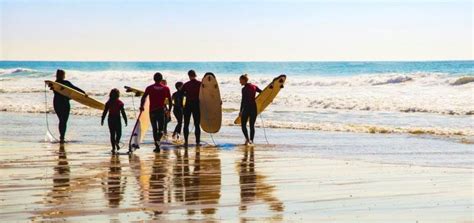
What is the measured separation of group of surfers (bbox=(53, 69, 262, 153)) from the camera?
1645 centimetres

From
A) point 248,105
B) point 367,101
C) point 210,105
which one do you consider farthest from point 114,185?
point 367,101

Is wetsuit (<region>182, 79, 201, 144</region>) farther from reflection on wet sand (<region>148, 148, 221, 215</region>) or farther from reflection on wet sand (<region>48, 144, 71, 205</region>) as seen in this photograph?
reflection on wet sand (<region>48, 144, 71, 205</region>)

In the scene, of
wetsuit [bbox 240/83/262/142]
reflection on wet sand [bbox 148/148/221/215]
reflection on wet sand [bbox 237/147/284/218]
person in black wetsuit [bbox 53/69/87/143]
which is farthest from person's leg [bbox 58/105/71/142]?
reflection on wet sand [bbox 237/147/284/218]

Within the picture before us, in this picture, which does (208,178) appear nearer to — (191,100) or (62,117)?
(191,100)

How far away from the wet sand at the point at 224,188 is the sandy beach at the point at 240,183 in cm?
1

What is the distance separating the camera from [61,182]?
38.8ft

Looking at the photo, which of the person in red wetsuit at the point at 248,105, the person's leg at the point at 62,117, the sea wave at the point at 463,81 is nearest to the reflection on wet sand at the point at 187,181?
the person in red wetsuit at the point at 248,105

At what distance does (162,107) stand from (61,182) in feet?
16.2

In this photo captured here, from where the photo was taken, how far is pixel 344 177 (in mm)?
12469

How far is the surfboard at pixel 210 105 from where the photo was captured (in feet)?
62.8

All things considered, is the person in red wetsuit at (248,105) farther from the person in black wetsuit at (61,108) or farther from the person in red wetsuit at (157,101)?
the person in black wetsuit at (61,108)

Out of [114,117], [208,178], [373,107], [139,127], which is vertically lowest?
[373,107]

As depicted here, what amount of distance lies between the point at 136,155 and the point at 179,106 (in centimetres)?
342

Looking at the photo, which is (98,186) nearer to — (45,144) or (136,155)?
(136,155)
